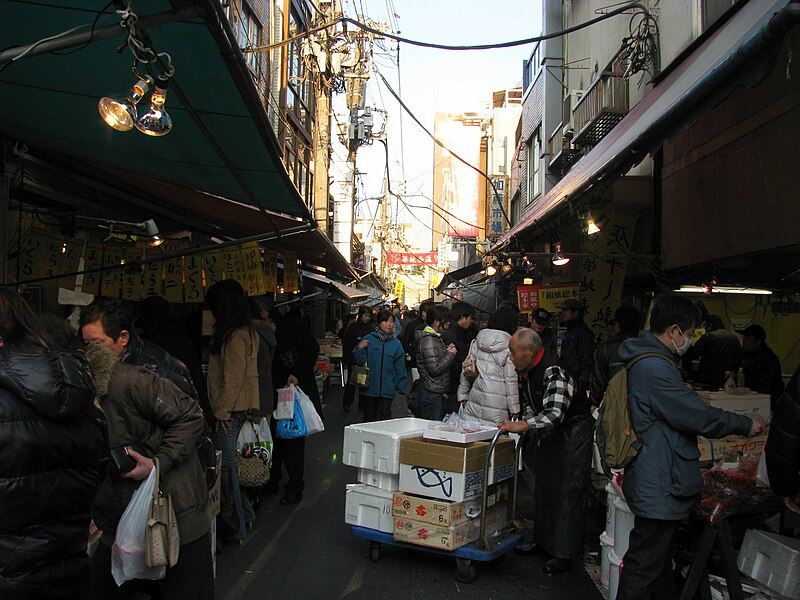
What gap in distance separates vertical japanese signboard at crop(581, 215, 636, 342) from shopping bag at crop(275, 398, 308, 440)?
4.95m

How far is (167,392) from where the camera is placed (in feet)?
11.3

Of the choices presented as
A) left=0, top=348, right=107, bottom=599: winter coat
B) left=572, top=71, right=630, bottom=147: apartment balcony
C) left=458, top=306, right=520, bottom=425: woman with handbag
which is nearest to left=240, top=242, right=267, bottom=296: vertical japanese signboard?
left=458, top=306, right=520, bottom=425: woman with handbag

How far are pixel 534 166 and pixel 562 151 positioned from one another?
19.3 ft

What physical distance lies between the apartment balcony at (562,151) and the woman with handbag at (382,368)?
27.9ft

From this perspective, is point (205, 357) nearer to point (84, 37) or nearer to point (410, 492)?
point (410, 492)

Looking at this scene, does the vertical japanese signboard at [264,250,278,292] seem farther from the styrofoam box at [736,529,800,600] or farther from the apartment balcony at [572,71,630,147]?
the styrofoam box at [736,529,800,600]

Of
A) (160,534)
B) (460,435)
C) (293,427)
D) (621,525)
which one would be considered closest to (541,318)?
(293,427)

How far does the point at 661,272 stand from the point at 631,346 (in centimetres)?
530

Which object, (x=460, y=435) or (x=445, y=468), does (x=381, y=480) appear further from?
(x=460, y=435)

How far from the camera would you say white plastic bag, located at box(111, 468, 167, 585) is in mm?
3275

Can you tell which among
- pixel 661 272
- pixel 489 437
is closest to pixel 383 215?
pixel 661 272

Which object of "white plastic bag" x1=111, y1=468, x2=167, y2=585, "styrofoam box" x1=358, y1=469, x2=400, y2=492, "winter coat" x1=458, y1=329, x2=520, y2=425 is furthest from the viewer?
"winter coat" x1=458, y1=329, x2=520, y2=425

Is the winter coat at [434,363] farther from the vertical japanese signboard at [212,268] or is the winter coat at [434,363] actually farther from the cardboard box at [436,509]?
the cardboard box at [436,509]

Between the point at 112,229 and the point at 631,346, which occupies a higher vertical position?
the point at 112,229
